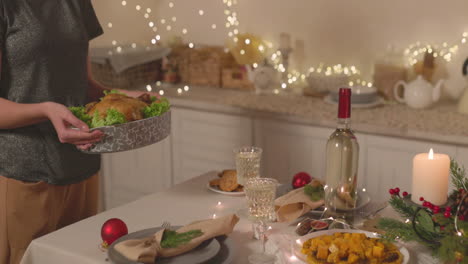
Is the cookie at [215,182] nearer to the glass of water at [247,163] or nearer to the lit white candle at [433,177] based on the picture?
the glass of water at [247,163]

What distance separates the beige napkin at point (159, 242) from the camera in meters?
1.16

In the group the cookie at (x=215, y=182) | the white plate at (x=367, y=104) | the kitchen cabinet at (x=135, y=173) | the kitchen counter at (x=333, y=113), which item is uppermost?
the white plate at (x=367, y=104)

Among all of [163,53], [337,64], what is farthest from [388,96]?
[163,53]

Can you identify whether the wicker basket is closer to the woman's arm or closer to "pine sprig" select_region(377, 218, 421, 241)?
the woman's arm

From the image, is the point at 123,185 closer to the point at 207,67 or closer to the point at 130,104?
the point at 207,67

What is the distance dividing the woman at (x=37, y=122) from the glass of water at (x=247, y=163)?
1.11 ft

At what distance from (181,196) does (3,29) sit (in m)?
Answer: 0.63

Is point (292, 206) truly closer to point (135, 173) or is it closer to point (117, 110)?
point (117, 110)

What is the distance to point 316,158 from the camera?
8.31 feet

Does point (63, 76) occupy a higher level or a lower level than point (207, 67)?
higher

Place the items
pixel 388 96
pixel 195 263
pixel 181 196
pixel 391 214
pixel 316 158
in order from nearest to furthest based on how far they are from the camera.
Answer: pixel 195 263
pixel 391 214
pixel 181 196
pixel 316 158
pixel 388 96

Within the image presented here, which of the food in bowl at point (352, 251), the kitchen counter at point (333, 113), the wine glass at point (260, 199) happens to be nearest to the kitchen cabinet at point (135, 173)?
the kitchen counter at point (333, 113)

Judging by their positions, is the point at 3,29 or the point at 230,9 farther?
the point at 230,9

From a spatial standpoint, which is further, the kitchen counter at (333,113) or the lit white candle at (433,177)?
the kitchen counter at (333,113)
